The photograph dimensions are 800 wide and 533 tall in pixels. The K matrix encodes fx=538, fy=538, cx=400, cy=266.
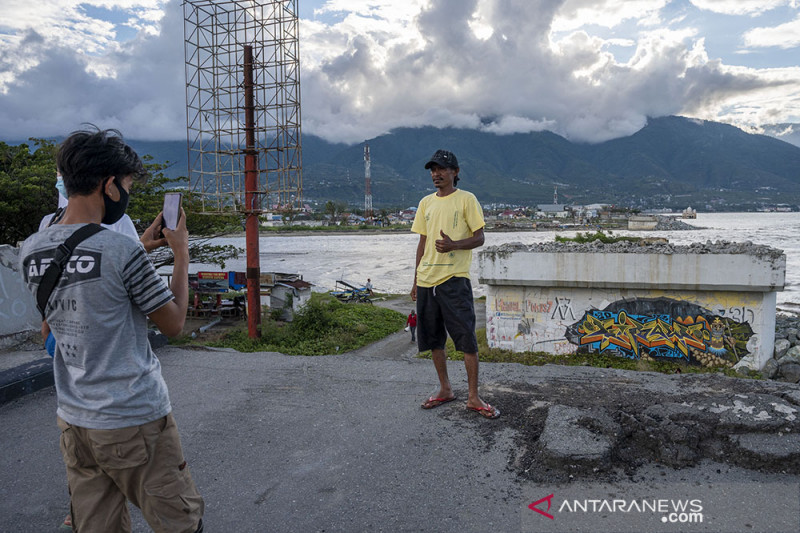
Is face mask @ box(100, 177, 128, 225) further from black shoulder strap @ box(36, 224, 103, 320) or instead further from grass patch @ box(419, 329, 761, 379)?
grass patch @ box(419, 329, 761, 379)

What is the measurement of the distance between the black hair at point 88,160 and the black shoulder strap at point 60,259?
0.21 m

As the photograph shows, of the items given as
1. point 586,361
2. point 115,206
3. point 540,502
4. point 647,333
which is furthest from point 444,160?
point 647,333

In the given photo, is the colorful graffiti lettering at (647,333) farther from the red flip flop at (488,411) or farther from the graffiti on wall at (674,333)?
the red flip flop at (488,411)

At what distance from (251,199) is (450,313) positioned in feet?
29.6

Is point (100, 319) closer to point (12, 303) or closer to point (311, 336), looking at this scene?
point (12, 303)

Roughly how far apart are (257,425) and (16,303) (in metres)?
7.52

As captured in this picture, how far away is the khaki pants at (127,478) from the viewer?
2113mm

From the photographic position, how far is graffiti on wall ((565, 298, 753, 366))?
966 centimetres

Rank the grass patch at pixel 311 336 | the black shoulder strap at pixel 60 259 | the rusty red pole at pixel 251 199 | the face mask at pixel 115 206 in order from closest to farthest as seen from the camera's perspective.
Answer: the black shoulder strap at pixel 60 259 < the face mask at pixel 115 206 < the grass patch at pixel 311 336 < the rusty red pole at pixel 251 199

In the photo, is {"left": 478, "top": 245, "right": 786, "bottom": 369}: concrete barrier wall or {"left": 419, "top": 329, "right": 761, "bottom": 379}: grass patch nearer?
{"left": 419, "top": 329, "right": 761, "bottom": 379}: grass patch

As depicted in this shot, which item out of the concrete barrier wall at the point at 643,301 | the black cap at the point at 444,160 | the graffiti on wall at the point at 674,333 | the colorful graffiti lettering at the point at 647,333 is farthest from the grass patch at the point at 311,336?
the graffiti on wall at the point at 674,333

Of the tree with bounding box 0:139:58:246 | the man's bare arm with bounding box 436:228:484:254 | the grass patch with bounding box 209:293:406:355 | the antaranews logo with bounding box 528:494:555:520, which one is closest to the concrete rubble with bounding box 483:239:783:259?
the grass patch with bounding box 209:293:406:355

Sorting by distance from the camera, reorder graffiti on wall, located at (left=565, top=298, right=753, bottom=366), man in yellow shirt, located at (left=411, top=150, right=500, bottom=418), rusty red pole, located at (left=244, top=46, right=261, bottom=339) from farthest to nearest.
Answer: rusty red pole, located at (left=244, top=46, right=261, bottom=339) → graffiti on wall, located at (left=565, top=298, right=753, bottom=366) → man in yellow shirt, located at (left=411, top=150, right=500, bottom=418)

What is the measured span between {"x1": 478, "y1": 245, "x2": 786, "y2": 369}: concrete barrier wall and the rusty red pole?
5.35 m
